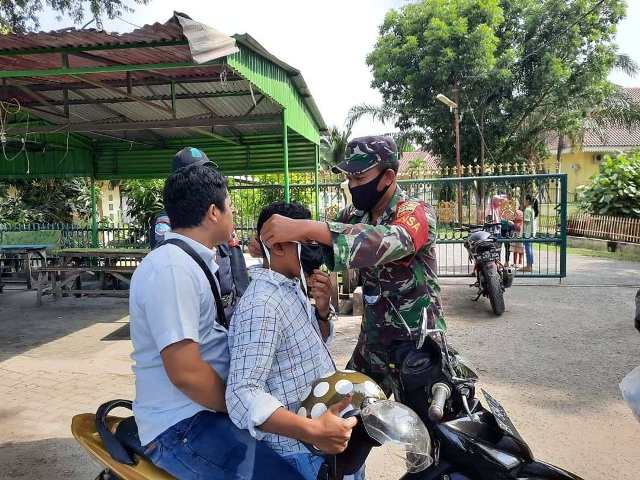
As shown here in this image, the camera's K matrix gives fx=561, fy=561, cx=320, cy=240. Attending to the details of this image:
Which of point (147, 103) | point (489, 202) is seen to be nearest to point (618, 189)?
point (489, 202)

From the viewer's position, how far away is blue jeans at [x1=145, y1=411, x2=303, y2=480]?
1.52 metres

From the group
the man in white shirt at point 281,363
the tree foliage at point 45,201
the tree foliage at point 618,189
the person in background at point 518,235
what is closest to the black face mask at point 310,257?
the man in white shirt at point 281,363

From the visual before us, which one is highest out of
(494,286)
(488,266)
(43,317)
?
(488,266)

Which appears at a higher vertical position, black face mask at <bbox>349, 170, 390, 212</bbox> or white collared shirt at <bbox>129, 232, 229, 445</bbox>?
black face mask at <bbox>349, 170, 390, 212</bbox>

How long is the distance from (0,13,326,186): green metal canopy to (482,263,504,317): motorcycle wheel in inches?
107

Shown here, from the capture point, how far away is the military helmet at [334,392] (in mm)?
1426

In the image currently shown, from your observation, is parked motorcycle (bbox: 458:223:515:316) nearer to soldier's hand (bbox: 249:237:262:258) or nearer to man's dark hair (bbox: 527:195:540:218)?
man's dark hair (bbox: 527:195:540:218)

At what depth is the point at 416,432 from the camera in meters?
1.39

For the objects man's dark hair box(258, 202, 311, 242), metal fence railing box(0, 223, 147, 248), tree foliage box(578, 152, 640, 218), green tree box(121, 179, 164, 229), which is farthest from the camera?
tree foliage box(578, 152, 640, 218)

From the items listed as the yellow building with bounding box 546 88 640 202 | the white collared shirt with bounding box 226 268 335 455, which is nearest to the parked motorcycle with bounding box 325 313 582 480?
the white collared shirt with bounding box 226 268 335 455

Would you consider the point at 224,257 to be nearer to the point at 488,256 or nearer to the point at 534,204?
the point at 488,256

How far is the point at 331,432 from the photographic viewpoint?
133 centimetres

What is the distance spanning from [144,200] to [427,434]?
42.3ft

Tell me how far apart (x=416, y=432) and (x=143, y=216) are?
12.8 meters
